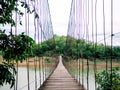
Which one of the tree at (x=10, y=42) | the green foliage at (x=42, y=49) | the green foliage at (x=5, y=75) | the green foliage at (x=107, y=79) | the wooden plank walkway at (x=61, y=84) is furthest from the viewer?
the wooden plank walkway at (x=61, y=84)

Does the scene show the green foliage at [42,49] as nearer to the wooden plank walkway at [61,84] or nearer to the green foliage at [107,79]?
the wooden plank walkway at [61,84]

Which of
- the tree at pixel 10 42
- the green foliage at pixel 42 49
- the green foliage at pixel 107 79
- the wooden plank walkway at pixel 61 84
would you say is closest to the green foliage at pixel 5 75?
the tree at pixel 10 42

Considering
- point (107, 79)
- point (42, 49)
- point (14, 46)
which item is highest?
point (42, 49)

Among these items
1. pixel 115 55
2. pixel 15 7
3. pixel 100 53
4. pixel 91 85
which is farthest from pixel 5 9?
pixel 91 85

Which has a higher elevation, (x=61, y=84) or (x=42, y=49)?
(x=42, y=49)

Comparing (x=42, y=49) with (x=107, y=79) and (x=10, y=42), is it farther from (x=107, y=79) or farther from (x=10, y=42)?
(x=10, y=42)

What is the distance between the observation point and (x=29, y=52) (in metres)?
2.64

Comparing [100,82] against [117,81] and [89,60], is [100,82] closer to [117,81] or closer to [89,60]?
[117,81]

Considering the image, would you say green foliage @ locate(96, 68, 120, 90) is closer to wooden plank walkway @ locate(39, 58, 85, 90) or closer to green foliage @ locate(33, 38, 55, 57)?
green foliage @ locate(33, 38, 55, 57)

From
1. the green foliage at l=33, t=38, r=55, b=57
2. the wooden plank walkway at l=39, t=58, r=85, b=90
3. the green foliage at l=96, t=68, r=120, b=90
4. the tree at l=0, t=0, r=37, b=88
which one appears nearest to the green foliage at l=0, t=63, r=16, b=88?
the tree at l=0, t=0, r=37, b=88

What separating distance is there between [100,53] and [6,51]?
249cm

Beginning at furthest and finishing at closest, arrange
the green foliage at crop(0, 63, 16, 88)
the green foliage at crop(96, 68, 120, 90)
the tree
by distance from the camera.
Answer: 1. the green foliage at crop(96, 68, 120, 90)
2. the tree
3. the green foliage at crop(0, 63, 16, 88)

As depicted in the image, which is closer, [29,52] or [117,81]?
[29,52]

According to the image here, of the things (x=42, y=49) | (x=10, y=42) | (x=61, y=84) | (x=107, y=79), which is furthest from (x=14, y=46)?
(x=42, y=49)
